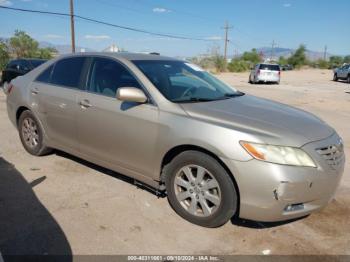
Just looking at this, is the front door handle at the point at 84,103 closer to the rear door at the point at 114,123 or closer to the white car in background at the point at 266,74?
the rear door at the point at 114,123

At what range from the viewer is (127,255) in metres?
3.15

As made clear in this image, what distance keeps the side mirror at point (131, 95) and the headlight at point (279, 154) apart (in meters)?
1.19

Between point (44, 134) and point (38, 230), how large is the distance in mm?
2066

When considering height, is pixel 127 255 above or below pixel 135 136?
below

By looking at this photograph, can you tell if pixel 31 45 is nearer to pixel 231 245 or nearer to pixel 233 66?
pixel 233 66

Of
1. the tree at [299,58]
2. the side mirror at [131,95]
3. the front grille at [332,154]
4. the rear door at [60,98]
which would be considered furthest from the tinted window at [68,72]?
the tree at [299,58]

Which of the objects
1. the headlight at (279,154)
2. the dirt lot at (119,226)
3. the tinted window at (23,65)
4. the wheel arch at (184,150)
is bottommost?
the dirt lot at (119,226)

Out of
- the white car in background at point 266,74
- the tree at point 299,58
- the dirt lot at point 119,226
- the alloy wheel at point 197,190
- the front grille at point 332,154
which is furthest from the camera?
the tree at point 299,58

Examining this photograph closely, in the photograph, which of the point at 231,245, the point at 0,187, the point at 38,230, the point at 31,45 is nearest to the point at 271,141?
the point at 231,245

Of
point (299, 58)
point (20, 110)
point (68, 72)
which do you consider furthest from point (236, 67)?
point (68, 72)

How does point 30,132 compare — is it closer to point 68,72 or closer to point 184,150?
point 68,72

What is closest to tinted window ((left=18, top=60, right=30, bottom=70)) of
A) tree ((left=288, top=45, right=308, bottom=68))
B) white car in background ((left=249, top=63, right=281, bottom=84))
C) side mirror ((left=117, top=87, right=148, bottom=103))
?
side mirror ((left=117, top=87, right=148, bottom=103))

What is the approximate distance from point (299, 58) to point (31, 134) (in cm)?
8919

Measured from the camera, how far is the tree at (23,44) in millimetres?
36375
